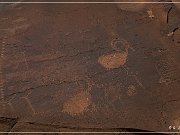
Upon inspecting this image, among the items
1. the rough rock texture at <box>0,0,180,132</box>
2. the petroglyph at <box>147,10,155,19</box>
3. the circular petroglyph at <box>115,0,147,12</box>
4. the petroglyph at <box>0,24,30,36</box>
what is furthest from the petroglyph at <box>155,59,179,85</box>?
the petroglyph at <box>0,24,30,36</box>

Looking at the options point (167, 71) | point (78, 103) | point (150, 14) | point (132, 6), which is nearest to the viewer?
point (78, 103)

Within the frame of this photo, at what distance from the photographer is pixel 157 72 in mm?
4082

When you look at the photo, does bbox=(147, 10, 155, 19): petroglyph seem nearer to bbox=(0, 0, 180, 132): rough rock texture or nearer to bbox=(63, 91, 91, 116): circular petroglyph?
bbox=(0, 0, 180, 132): rough rock texture

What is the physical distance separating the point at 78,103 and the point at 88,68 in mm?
541

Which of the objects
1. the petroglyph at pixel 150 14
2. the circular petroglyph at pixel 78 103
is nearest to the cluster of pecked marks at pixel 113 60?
the circular petroglyph at pixel 78 103

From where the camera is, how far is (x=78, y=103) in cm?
380

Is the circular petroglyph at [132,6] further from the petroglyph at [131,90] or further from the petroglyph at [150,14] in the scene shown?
the petroglyph at [131,90]

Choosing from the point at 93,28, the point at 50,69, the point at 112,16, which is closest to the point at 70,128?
the point at 50,69

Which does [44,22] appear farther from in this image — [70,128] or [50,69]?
[70,128]

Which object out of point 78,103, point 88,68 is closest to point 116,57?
point 88,68

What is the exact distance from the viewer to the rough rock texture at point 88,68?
3680 mm

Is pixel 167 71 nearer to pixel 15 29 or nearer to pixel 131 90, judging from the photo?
pixel 131 90

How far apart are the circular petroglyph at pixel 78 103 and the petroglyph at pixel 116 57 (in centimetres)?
52

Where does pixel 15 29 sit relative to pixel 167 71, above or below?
above
